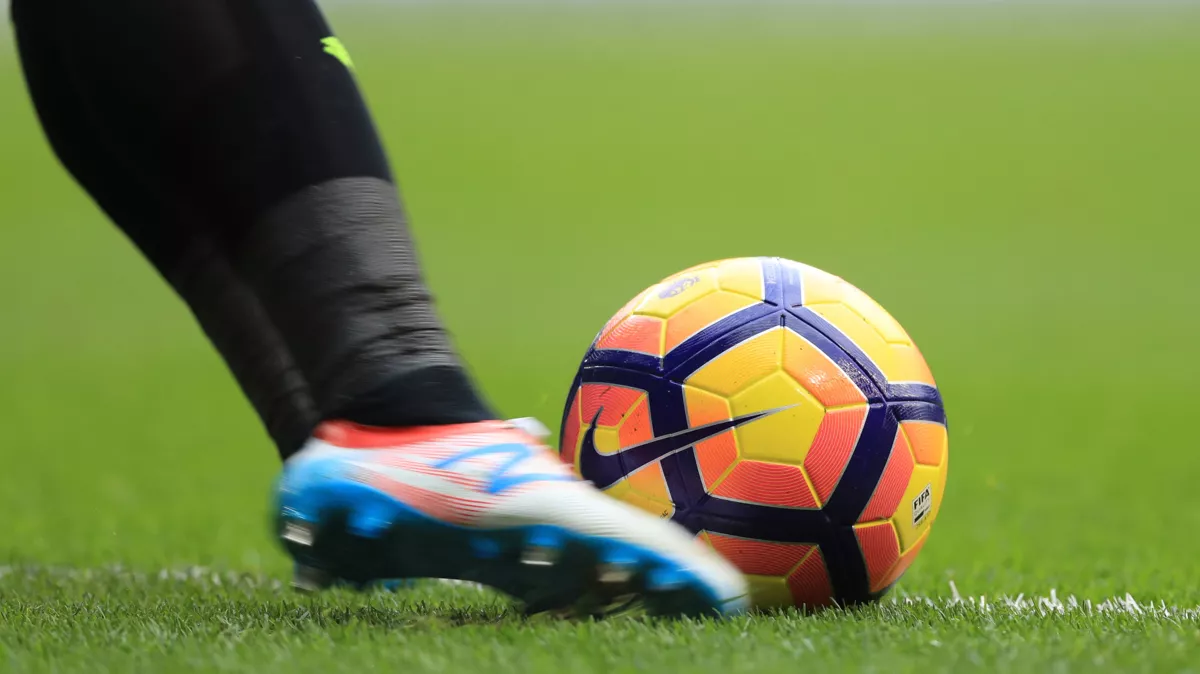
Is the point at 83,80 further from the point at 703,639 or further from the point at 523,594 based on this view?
the point at 703,639

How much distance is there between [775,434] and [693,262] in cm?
1159

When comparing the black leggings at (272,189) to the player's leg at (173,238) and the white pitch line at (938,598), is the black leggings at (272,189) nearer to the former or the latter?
the player's leg at (173,238)

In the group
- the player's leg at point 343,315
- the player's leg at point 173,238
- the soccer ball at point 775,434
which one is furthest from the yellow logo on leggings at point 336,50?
the soccer ball at point 775,434

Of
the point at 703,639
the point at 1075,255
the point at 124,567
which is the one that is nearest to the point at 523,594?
the point at 703,639

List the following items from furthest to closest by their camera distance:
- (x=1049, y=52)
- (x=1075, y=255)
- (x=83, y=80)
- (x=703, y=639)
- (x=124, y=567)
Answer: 1. (x=1049, y=52)
2. (x=1075, y=255)
3. (x=124, y=567)
4. (x=83, y=80)
5. (x=703, y=639)

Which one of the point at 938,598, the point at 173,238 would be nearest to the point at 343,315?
the point at 173,238

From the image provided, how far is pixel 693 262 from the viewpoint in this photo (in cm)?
1343

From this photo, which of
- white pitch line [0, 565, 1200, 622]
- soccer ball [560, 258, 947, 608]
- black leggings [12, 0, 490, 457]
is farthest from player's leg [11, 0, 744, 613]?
white pitch line [0, 565, 1200, 622]

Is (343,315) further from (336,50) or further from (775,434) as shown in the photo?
(775,434)

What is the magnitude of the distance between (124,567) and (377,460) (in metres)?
1.41

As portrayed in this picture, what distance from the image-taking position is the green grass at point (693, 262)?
1.63 metres

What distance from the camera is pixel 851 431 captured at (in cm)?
193

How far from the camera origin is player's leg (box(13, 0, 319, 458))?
164cm

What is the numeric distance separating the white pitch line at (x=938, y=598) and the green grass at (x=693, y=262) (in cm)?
2
